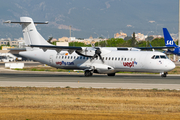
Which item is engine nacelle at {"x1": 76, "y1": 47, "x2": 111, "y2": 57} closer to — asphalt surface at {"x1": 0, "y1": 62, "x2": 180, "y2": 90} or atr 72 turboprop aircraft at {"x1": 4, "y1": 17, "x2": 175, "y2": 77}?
atr 72 turboprop aircraft at {"x1": 4, "y1": 17, "x2": 175, "y2": 77}

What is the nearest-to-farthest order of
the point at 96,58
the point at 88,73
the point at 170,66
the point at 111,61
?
the point at 170,66
the point at 111,61
the point at 88,73
the point at 96,58

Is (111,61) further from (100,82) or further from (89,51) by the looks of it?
(100,82)

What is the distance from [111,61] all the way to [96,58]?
2.08 m

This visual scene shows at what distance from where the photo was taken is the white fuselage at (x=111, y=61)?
33156 mm

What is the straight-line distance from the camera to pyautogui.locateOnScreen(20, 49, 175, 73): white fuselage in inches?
1305

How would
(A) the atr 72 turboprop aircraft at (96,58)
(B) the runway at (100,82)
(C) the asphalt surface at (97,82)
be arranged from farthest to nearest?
(A) the atr 72 turboprop aircraft at (96,58)
(C) the asphalt surface at (97,82)
(B) the runway at (100,82)

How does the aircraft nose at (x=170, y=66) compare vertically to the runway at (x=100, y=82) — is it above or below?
above

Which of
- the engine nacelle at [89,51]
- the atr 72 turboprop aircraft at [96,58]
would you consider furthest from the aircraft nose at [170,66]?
the engine nacelle at [89,51]

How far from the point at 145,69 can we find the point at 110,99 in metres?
15.8

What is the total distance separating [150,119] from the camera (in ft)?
43.2

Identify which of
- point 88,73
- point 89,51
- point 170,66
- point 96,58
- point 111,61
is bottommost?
point 88,73

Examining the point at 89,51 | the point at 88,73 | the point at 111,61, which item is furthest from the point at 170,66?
the point at 89,51

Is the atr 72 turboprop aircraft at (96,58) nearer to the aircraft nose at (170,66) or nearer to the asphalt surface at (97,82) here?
the aircraft nose at (170,66)

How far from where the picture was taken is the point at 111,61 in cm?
3597
